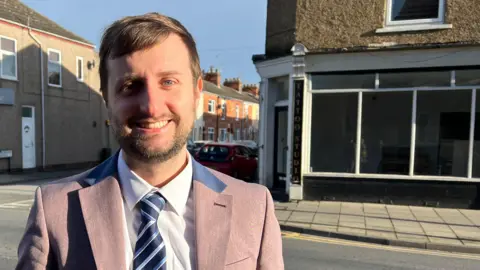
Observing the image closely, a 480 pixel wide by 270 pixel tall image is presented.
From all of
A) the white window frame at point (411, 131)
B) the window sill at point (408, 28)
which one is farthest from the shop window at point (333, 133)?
the window sill at point (408, 28)

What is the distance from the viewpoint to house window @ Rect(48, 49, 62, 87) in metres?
16.4

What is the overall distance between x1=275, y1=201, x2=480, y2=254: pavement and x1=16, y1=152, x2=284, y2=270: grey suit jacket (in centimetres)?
549

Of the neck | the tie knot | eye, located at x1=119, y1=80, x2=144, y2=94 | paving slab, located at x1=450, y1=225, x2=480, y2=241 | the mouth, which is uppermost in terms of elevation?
eye, located at x1=119, y1=80, x2=144, y2=94

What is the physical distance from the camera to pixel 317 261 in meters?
5.00

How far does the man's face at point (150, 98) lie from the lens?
1.18 meters

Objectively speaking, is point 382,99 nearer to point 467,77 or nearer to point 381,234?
point 467,77

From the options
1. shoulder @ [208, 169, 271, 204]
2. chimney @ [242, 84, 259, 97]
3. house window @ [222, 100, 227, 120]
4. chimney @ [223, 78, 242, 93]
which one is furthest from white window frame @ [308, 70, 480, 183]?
chimney @ [242, 84, 259, 97]

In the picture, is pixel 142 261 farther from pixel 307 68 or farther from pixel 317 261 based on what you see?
pixel 307 68

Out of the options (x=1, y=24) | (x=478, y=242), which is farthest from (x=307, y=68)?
(x=1, y=24)

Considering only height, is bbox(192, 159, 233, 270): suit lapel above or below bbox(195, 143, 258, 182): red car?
above

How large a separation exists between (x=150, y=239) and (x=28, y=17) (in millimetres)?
18529

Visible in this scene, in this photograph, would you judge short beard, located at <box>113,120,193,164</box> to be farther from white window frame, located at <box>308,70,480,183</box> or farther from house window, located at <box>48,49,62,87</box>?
house window, located at <box>48,49,62,87</box>

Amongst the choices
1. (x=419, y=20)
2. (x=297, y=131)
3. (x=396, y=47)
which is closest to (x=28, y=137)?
(x=297, y=131)

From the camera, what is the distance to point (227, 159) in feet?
38.0
